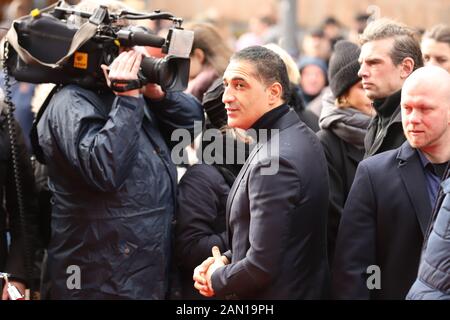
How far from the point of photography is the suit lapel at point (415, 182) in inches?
143

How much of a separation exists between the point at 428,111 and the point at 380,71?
87 cm

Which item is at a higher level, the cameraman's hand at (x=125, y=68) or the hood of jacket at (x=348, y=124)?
the cameraman's hand at (x=125, y=68)

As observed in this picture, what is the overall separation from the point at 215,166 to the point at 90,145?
74 cm

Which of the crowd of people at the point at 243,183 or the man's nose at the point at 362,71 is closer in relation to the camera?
the crowd of people at the point at 243,183

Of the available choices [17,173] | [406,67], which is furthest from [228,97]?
[17,173]

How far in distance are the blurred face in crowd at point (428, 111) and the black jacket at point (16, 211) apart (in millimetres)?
2150

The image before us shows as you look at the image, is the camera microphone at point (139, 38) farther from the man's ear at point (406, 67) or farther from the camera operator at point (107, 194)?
the man's ear at point (406, 67)

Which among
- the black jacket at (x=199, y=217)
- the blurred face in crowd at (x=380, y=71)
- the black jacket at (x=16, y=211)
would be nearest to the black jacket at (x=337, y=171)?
the blurred face in crowd at (x=380, y=71)

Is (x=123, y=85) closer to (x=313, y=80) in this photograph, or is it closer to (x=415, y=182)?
(x=415, y=182)

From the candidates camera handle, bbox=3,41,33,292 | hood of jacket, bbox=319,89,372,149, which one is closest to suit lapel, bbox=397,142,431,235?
hood of jacket, bbox=319,89,372,149

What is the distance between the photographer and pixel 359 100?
194 inches
